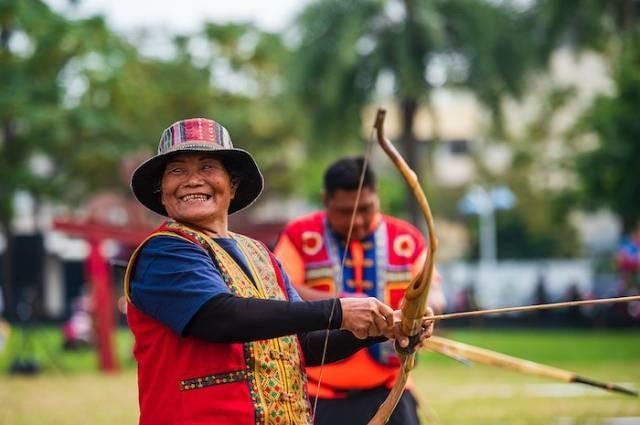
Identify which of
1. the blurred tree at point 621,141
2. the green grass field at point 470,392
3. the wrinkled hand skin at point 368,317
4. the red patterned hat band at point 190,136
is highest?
the blurred tree at point 621,141

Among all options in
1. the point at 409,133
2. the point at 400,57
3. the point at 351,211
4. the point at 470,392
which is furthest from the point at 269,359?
the point at 409,133

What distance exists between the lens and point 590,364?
1820 centimetres

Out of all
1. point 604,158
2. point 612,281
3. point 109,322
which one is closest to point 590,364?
point 604,158

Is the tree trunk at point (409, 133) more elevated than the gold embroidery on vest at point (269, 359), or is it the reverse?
the tree trunk at point (409, 133)

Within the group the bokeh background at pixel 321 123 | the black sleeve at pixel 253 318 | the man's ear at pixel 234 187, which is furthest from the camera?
the bokeh background at pixel 321 123

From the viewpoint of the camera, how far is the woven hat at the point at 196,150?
12.4 ft

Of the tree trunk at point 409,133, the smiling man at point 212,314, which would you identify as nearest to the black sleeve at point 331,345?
the smiling man at point 212,314

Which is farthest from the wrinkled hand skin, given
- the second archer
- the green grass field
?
the green grass field

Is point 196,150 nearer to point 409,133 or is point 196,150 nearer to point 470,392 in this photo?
point 470,392

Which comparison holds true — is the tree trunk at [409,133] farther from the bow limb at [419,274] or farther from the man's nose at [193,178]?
the bow limb at [419,274]

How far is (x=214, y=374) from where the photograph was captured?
3574 millimetres

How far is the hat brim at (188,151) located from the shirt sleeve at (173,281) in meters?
0.30

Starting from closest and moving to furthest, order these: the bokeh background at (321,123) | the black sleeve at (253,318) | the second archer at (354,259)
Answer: the black sleeve at (253,318), the second archer at (354,259), the bokeh background at (321,123)

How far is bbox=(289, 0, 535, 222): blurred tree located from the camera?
22.4 metres
